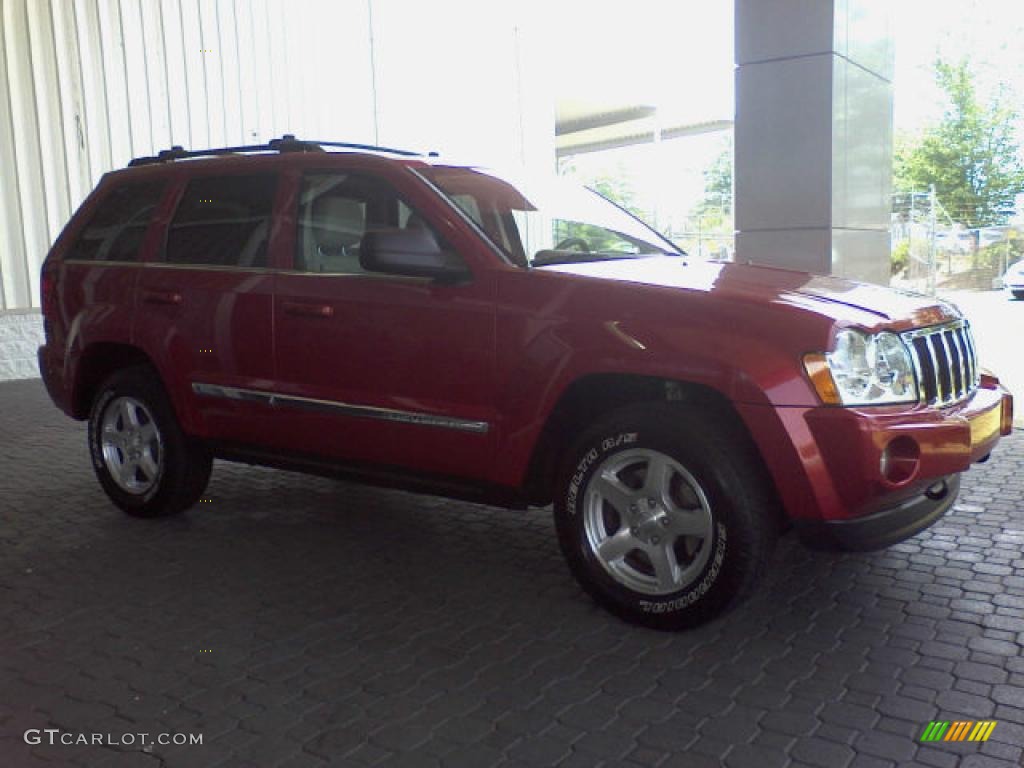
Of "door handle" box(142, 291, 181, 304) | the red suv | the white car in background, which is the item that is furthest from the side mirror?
the white car in background

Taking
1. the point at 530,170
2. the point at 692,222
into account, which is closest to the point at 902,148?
the point at 692,222

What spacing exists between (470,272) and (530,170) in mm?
1274

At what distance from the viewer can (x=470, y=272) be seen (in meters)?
4.11

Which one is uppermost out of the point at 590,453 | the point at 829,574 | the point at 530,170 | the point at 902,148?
the point at 902,148

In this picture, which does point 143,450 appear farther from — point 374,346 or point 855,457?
point 855,457

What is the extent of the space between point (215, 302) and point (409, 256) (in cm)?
140

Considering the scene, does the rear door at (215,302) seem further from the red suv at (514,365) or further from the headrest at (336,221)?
the headrest at (336,221)

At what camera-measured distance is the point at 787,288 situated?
3.88 m

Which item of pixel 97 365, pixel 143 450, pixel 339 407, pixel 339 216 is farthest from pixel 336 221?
pixel 97 365

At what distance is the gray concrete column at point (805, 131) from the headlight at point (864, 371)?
16.5ft

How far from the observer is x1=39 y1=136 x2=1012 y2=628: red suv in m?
3.47

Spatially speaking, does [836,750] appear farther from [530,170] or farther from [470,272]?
[530,170]

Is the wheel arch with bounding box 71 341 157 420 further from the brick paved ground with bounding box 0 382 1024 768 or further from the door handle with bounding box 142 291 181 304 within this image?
the brick paved ground with bounding box 0 382 1024 768

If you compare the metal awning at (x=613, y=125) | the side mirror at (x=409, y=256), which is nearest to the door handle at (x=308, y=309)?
the side mirror at (x=409, y=256)
